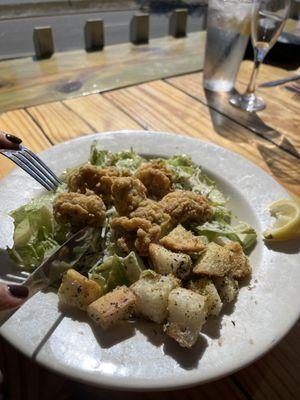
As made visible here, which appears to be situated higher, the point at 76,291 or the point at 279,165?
the point at 76,291

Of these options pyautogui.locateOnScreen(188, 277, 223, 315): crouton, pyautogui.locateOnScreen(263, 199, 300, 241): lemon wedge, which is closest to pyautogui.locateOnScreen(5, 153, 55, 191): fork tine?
pyautogui.locateOnScreen(188, 277, 223, 315): crouton

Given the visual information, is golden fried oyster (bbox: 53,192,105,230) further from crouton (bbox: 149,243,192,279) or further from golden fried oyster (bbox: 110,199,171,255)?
crouton (bbox: 149,243,192,279)

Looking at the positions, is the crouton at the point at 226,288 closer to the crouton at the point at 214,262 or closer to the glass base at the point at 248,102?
the crouton at the point at 214,262

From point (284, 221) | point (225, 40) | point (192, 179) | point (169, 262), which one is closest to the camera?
point (169, 262)

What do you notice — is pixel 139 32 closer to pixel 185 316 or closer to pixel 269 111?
pixel 269 111

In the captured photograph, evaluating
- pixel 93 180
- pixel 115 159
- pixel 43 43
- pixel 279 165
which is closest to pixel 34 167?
pixel 93 180

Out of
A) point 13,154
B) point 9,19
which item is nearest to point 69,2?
point 9,19
